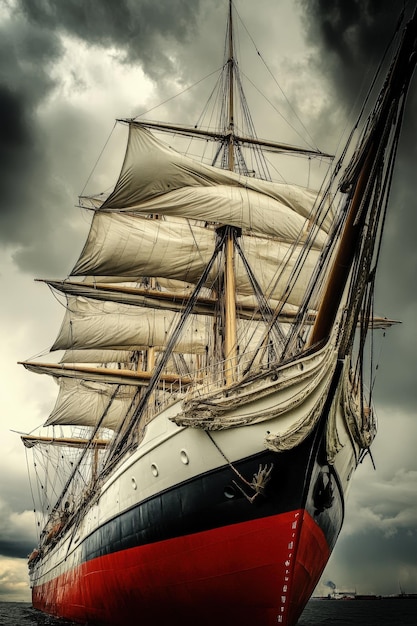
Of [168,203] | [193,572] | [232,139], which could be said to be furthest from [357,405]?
[232,139]

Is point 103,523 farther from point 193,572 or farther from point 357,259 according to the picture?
point 357,259

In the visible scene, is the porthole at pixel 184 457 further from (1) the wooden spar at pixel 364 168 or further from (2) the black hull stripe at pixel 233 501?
(1) the wooden spar at pixel 364 168

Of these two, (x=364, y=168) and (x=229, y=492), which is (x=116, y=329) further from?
(x=364, y=168)

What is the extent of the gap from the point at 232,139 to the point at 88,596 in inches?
709

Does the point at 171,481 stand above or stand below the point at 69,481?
below

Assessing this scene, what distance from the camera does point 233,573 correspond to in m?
8.69

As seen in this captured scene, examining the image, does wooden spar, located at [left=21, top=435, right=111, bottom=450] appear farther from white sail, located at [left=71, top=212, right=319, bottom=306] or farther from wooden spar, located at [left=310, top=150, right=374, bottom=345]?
wooden spar, located at [left=310, top=150, right=374, bottom=345]

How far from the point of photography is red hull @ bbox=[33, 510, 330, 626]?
27.7 feet

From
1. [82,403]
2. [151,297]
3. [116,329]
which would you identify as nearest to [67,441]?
[82,403]

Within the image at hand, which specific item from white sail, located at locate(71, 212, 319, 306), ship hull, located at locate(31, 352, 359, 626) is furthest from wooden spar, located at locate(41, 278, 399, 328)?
ship hull, located at locate(31, 352, 359, 626)

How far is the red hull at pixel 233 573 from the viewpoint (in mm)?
8438

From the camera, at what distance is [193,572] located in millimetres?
9203

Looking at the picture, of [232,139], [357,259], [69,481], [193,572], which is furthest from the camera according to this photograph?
[69,481]

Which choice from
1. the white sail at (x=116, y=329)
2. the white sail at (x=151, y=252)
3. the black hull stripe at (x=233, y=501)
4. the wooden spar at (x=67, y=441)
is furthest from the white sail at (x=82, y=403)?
the black hull stripe at (x=233, y=501)
